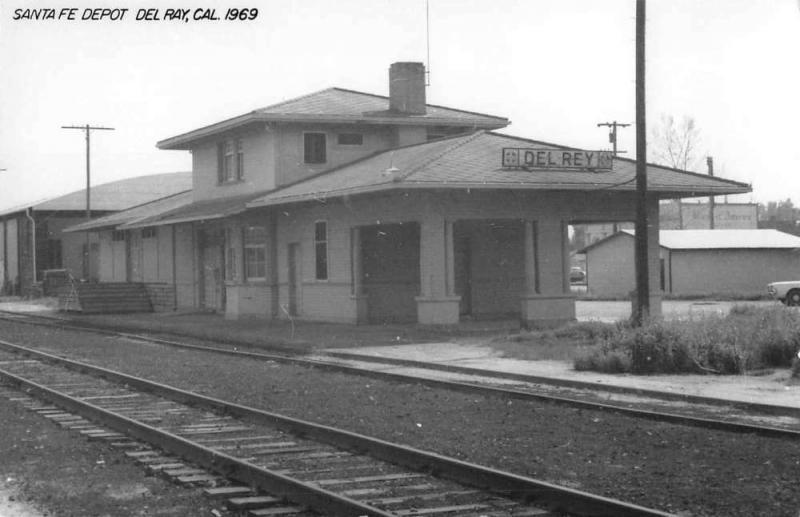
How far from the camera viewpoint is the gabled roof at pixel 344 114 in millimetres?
32281

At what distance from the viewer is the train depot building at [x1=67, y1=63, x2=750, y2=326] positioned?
84.9 feet

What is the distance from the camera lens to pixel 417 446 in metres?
10.2

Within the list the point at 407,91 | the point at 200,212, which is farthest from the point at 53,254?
the point at 407,91

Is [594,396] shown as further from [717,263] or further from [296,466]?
[717,263]

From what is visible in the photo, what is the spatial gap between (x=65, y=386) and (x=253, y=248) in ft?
58.5

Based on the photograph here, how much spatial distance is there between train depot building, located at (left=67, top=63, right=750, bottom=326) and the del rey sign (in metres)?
0.03

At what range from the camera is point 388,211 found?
26562mm

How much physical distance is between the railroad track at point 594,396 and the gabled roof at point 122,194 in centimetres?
4509

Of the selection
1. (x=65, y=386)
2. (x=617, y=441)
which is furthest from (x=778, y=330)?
(x=65, y=386)

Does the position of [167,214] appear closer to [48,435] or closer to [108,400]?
[108,400]

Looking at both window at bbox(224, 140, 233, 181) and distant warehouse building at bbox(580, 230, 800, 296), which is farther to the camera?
distant warehouse building at bbox(580, 230, 800, 296)

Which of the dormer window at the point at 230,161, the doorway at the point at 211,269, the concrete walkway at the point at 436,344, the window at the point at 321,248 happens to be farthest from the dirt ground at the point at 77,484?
the doorway at the point at 211,269

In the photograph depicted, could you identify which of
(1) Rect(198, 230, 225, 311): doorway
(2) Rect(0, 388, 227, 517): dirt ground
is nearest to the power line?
(2) Rect(0, 388, 227, 517): dirt ground

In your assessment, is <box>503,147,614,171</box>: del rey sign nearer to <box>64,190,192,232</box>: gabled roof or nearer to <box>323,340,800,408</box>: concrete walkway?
<box>323,340,800,408</box>: concrete walkway
